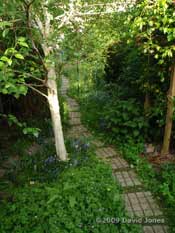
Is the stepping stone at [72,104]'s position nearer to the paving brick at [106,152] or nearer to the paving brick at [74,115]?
the paving brick at [74,115]

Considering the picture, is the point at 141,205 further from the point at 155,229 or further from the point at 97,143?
the point at 97,143

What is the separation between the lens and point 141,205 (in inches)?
118

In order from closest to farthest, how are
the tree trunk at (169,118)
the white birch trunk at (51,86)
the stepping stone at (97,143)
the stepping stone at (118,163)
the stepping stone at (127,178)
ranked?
the white birch trunk at (51,86)
the stepping stone at (127,178)
the tree trunk at (169,118)
the stepping stone at (118,163)
the stepping stone at (97,143)

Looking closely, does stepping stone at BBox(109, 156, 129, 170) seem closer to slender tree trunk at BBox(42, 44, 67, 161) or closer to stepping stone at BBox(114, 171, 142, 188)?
stepping stone at BBox(114, 171, 142, 188)

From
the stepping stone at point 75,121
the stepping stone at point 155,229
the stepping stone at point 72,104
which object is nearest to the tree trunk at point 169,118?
the stepping stone at point 155,229

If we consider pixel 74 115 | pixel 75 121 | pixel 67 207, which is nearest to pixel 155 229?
pixel 67 207

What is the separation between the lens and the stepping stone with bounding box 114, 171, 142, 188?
3358 mm

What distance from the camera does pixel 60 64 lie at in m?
3.33

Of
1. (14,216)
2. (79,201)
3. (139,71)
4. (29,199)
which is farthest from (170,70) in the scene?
(14,216)

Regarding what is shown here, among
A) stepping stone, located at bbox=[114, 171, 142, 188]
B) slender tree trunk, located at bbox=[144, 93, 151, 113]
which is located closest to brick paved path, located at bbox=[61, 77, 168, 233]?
stepping stone, located at bbox=[114, 171, 142, 188]

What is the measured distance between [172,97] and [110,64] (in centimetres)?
383

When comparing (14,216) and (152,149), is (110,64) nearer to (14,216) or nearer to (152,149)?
(152,149)

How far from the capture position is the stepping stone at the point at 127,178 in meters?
3.36

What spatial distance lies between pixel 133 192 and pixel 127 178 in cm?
29
